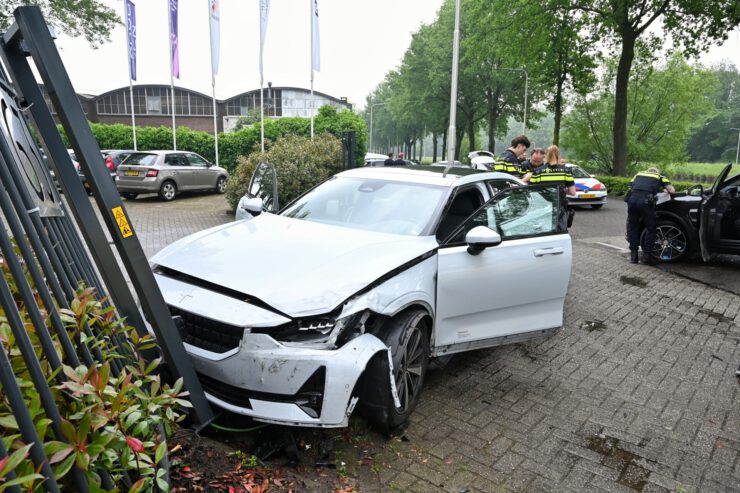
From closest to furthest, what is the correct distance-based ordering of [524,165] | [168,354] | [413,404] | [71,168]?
[71,168] < [168,354] < [413,404] < [524,165]

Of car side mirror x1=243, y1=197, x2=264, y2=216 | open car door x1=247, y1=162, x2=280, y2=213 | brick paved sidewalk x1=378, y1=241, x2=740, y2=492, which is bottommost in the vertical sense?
brick paved sidewalk x1=378, y1=241, x2=740, y2=492

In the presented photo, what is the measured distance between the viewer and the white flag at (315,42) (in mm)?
20344

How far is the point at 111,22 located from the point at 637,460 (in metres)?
24.8

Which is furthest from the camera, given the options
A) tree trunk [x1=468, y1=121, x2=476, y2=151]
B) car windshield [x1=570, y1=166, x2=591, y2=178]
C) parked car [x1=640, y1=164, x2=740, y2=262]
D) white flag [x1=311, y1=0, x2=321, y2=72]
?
tree trunk [x1=468, y1=121, x2=476, y2=151]

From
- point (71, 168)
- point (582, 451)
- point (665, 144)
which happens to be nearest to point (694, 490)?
point (582, 451)

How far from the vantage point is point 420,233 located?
415 centimetres

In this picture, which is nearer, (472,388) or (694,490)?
(694,490)

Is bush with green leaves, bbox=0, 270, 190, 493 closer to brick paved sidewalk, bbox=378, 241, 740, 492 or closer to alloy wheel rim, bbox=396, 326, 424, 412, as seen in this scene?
brick paved sidewalk, bbox=378, 241, 740, 492

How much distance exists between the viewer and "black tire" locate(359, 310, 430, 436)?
128 inches

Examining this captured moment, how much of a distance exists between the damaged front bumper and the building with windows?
190 ft

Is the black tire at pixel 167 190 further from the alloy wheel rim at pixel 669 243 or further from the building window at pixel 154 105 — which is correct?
the building window at pixel 154 105

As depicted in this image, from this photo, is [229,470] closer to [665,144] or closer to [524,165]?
[524,165]

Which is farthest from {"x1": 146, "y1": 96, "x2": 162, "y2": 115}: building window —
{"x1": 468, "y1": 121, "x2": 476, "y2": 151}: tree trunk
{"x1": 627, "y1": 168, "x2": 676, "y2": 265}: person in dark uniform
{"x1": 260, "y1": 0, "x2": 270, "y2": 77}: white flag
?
{"x1": 627, "y1": 168, "x2": 676, "y2": 265}: person in dark uniform

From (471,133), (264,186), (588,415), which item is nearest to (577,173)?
(264,186)
